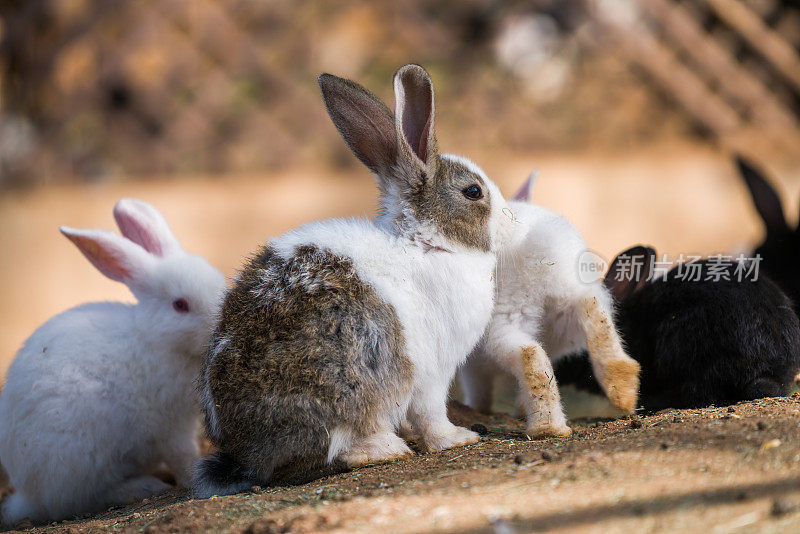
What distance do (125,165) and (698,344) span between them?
278 inches

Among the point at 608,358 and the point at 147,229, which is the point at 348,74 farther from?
the point at 608,358

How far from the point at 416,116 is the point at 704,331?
1.42m

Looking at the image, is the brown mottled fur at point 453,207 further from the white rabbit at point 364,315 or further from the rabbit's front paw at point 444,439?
the rabbit's front paw at point 444,439

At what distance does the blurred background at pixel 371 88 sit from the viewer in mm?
8211

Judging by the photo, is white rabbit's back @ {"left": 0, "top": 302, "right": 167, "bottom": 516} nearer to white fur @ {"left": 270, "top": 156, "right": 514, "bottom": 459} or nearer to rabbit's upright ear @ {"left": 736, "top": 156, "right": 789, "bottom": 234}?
white fur @ {"left": 270, "top": 156, "right": 514, "bottom": 459}

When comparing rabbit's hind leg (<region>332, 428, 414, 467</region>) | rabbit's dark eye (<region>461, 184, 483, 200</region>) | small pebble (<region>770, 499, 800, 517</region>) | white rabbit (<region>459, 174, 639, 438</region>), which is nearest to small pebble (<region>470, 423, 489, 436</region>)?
white rabbit (<region>459, 174, 639, 438</region>)

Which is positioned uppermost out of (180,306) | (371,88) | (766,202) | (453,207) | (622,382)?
(371,88)

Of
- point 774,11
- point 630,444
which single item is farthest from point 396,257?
point 774,11

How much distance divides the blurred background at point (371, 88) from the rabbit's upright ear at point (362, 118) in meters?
4.69

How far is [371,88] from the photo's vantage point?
356 inches

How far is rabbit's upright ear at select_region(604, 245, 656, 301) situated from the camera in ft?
11.2

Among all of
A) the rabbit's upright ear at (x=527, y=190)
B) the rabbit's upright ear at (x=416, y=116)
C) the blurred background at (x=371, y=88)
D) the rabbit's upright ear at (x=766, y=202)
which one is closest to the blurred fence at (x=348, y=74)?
the blurred background at (x=371, y=88)

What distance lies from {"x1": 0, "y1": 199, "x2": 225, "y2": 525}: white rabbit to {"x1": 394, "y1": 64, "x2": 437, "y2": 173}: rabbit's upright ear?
2.95 feet

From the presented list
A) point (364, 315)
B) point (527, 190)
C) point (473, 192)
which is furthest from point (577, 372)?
point (364, 315)
